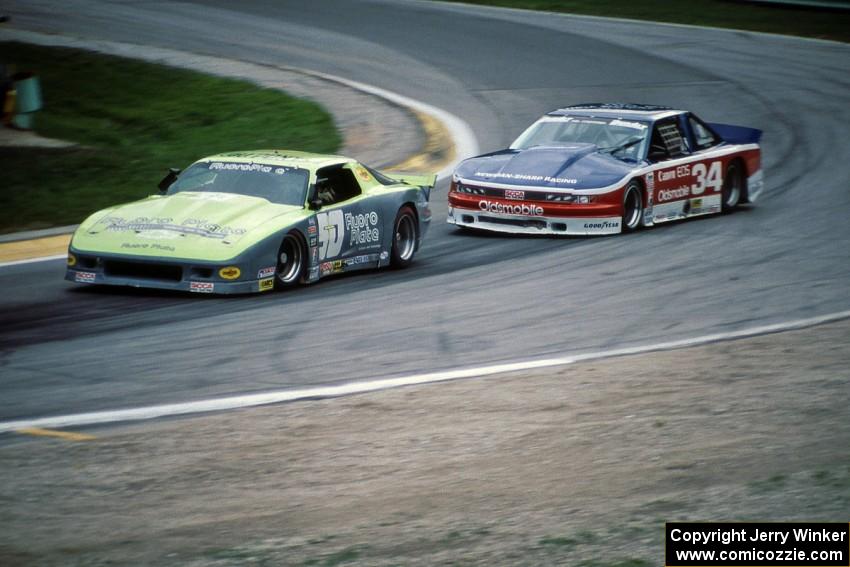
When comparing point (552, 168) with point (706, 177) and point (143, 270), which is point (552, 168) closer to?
point (706, 177)

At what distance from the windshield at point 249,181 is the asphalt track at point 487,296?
87 cm

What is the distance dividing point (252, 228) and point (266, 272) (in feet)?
1.27

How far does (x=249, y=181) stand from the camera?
12.4m

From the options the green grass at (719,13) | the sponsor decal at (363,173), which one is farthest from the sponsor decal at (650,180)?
the green grass at (719,13)

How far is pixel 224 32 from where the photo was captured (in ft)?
95.2

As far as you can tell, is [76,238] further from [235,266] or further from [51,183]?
[51,183]

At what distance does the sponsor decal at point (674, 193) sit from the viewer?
1567cm

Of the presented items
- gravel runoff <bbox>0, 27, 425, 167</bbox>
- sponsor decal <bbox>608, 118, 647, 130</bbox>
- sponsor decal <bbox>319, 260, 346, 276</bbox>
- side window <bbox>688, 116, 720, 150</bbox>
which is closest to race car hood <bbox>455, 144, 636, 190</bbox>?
sponsor decal <bbox>608, 118, 647, 130</bbox>

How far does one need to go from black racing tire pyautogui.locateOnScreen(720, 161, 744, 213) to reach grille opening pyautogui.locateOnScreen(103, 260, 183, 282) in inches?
315

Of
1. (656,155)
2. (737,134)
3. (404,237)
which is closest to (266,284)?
(404,237)

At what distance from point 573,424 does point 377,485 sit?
1.50 m

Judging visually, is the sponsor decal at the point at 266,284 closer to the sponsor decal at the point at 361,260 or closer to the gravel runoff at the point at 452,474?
the sponsor decal at the point at 361,260

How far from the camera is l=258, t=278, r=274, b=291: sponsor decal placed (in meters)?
11.6

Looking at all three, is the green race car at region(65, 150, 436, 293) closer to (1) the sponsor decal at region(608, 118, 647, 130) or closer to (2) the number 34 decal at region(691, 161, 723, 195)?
(1) the sponsor decal at region(608, 118, 647, 130)
